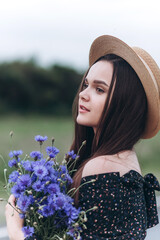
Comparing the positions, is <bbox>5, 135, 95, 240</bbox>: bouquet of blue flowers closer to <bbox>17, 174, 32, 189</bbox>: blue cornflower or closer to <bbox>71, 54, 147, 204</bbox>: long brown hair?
<bbox>17, 174, 32, 189</bbox>: blue cornflower

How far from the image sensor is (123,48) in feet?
3.45

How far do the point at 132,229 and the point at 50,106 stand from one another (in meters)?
3.44

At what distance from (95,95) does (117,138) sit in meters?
0.15

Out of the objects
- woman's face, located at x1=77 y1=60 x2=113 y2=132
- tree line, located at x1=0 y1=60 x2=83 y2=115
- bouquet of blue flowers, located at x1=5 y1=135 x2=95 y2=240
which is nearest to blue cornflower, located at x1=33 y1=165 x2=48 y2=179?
bouquet of blue flowers, located at x1=5 y1=135 x2=95 y2=240

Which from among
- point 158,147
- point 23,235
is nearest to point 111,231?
point 23,235

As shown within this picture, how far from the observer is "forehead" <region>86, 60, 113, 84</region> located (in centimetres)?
102

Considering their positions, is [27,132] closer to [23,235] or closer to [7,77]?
[7,77]

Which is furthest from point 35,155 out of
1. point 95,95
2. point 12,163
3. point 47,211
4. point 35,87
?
point 35,87

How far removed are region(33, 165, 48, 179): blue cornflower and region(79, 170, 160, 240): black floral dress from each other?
129 millimetres

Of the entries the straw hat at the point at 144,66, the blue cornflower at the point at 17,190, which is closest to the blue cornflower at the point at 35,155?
the blue cornflower at the point at 17,190

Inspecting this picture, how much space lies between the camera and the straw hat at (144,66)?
1.01m

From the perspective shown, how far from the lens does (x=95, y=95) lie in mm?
1022

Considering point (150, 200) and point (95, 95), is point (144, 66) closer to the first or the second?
point (95, 95)

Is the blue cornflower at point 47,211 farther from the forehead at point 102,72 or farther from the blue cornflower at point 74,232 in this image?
the forehead at point 102,72
